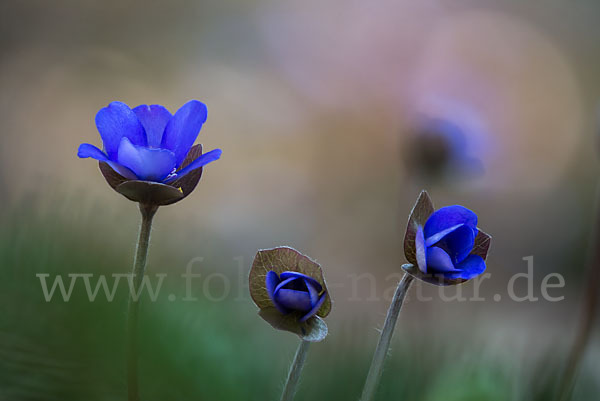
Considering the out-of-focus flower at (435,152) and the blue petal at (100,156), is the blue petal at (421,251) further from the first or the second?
the out-of-focus flower at (435,152)

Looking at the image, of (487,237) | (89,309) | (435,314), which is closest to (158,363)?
(89,309)

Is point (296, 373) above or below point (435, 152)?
below

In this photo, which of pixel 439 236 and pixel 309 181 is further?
pixel 309 181

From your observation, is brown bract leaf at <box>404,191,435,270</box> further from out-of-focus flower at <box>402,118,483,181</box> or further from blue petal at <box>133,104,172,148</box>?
out-of-focus flower at <box>402,118,483,181</box>

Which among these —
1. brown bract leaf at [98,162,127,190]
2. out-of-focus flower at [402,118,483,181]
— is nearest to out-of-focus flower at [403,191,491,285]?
brown bract leaf at [98,162,127,190]

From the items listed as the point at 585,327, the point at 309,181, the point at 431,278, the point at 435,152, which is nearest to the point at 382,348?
the point at 431,278

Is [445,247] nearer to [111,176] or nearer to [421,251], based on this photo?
[421,251]

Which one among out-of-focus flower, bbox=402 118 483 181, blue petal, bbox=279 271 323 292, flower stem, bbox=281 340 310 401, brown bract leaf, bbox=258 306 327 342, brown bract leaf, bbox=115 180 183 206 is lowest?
flower stem, bbox=281 340 310 401
